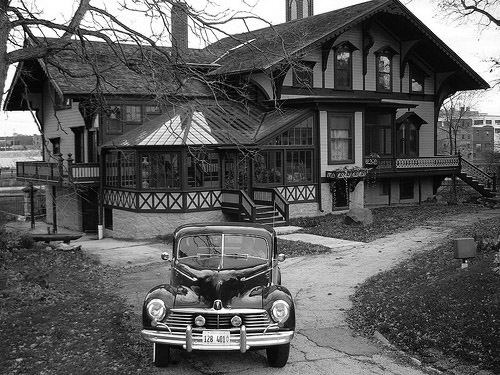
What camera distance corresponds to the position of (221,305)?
831cm

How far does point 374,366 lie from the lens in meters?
8.70

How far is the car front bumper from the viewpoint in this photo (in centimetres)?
802

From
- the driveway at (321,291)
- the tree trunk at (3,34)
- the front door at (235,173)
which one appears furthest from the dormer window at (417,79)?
the tree trunk at (3,34)

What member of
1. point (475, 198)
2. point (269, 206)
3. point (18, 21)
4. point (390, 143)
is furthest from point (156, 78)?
point (475, 198)

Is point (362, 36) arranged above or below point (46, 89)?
above

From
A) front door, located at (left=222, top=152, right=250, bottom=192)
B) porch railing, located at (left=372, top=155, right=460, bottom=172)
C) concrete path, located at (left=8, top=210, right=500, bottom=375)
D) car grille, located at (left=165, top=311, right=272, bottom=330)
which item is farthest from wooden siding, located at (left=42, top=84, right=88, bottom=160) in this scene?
car grille, located at (left=165, top=311, right=272, bottom=330)

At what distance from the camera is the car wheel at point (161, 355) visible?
8.42 meters

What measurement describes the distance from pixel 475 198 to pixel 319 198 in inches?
426

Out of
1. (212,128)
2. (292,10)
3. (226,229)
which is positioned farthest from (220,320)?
(292,10)

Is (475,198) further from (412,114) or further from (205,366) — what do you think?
(205,366)

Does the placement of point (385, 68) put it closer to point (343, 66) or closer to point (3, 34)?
point (343, 66)

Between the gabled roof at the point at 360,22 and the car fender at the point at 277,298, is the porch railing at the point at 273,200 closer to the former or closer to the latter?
the gabled roof at the point at 360,22

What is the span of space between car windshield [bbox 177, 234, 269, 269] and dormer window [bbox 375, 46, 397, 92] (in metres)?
24.0

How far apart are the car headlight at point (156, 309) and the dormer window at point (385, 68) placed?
25.7m
